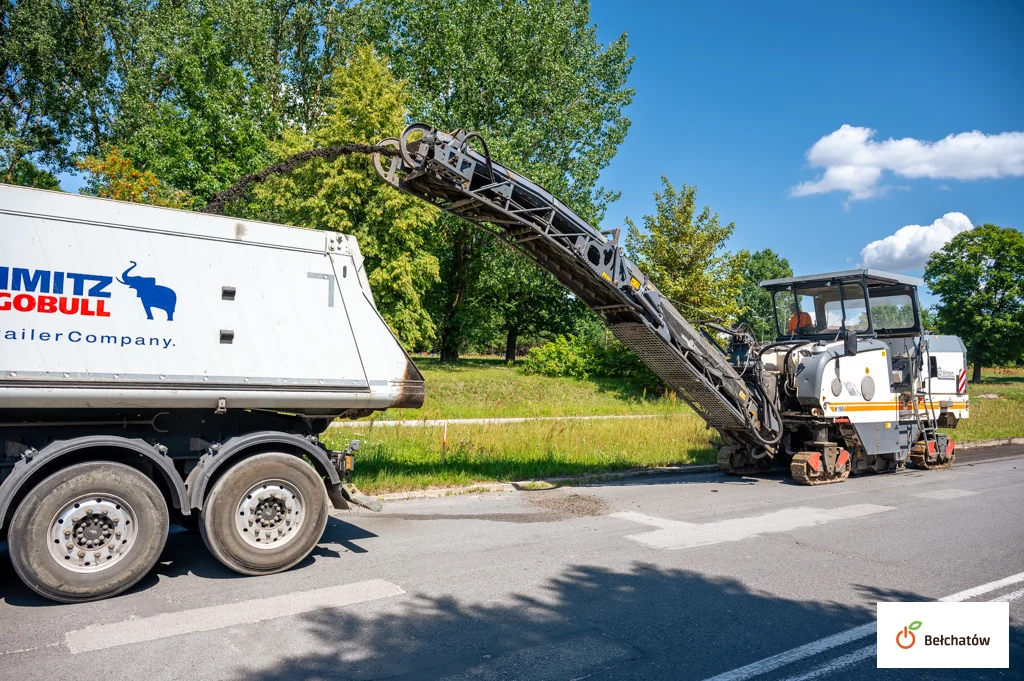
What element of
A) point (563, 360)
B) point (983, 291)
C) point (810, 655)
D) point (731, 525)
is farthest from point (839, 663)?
point (983, 291)

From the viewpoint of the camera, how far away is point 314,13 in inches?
1303

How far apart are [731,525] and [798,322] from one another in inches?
237

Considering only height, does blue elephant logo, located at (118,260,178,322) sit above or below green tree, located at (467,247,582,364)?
below

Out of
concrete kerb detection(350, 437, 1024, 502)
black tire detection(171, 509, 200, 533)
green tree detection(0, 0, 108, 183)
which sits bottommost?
concrete kerb detection(350, 437, 1024, 502)

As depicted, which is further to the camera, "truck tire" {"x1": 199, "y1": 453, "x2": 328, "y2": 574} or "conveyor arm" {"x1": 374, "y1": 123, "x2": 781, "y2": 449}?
"conveyor arm" {"x1": 374, "y1": 123, "x2": 781, "y2": 449}

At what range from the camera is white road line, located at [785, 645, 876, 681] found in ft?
14.1

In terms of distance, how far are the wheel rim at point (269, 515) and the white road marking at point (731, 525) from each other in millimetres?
3530

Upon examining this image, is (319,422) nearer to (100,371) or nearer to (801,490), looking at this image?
(100,371)

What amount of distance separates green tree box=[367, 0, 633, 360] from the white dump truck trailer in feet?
72.3

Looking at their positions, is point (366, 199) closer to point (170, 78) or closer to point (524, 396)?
point (524, 396)

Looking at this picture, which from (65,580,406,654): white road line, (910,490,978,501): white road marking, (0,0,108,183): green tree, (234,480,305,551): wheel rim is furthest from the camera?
(0,0,108,183): green tree

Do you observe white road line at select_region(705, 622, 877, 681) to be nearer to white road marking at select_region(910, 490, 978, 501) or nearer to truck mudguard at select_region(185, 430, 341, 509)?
truck mudguard at select_region(185, 430, 341, 509)

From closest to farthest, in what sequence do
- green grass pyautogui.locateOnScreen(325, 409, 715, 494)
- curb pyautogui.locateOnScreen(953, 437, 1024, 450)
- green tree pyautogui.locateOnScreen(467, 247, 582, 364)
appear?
green grass pyautogui.locateOnScreen(325, 409, 715, 494)
curb pyautogui.locateOnScreen(953, 437, 1024, 450)
green tree pyautogui.locateOnScreen(467, 247, 582, 364)

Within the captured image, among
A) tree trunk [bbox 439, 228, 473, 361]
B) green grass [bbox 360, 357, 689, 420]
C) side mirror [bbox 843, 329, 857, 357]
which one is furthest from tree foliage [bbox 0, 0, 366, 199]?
side mirror [bbox 843, 329, 857, 357]
